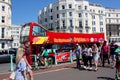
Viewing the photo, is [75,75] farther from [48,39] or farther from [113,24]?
[113,24]

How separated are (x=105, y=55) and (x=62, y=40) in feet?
25.1

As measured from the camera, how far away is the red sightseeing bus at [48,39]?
68.7 feet

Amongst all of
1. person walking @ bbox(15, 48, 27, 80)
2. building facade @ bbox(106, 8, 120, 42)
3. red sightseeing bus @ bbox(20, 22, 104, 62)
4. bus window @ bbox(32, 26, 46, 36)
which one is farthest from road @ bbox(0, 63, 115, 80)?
building facade @ bbox(106, 8, 120, 42)

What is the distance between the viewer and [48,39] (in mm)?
22125

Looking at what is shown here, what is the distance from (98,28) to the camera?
9012cm

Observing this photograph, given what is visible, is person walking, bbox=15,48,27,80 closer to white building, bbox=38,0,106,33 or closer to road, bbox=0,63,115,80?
road, bbox=0,63,115,80

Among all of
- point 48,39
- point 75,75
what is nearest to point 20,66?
point 75,75

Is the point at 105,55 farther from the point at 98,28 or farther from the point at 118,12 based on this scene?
the point at 118,12

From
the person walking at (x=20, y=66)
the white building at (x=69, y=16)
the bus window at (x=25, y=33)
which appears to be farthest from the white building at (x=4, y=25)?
the person walking at (x=20, y=66)

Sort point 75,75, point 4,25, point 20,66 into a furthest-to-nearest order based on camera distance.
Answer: point 4,25, point 75,75, point 20,66

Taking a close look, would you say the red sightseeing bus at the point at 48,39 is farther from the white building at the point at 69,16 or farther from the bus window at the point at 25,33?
the white building at the point at 69,16

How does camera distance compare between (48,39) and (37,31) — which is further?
(48,39)

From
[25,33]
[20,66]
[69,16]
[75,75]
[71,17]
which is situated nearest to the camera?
[20,66]

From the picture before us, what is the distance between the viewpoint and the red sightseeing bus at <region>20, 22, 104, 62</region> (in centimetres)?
2095
